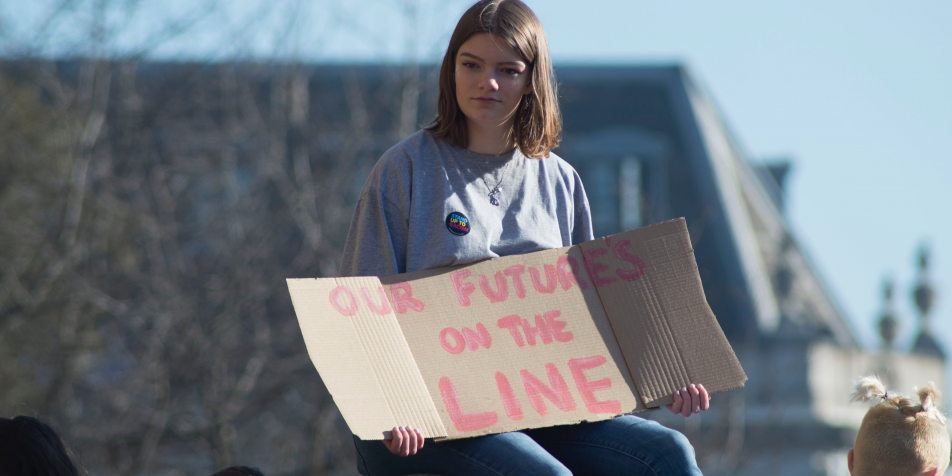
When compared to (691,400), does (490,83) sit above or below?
above

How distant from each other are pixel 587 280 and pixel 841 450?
14.3 metres

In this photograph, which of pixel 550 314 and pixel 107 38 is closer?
pixel 550 314

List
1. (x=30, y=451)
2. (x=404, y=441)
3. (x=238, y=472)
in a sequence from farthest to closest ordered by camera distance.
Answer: (x=404, y=441), (x=238, y=472), (x=30, y=451)

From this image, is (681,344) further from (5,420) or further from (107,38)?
(107,38)

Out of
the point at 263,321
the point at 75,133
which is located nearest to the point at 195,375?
the point at 263,321

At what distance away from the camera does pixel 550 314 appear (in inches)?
97.0

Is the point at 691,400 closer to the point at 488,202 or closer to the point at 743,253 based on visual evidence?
the point at 488,202

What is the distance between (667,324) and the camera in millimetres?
2443

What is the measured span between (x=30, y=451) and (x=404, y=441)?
75cm

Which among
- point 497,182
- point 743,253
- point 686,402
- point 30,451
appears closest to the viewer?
point 30,451

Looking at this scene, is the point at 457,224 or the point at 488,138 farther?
the point at 488,138

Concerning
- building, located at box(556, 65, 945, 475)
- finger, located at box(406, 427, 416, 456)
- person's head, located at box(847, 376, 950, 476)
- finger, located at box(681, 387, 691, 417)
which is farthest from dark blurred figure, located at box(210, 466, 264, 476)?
building, located at box(556, 65, 945, 475)

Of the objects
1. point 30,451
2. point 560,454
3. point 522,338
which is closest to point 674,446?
point 560,454

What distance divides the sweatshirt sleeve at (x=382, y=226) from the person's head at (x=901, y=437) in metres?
1.21
